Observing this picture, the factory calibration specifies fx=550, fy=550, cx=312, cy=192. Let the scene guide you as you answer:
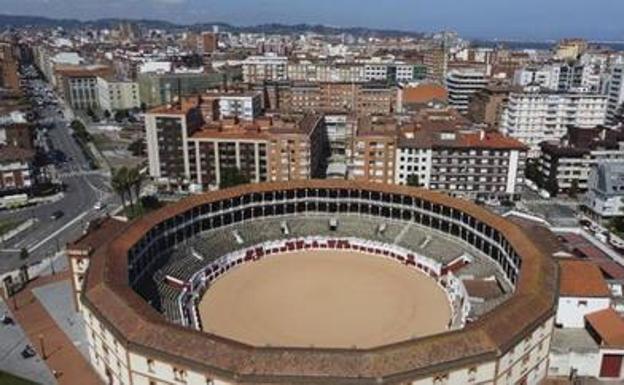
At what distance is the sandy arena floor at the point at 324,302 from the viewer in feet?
177

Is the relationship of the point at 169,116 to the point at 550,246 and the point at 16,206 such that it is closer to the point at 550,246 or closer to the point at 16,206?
the point at 16,206

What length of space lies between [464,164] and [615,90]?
285 feet

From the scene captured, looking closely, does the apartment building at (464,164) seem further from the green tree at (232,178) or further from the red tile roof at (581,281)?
the red tile roof at (581,281)

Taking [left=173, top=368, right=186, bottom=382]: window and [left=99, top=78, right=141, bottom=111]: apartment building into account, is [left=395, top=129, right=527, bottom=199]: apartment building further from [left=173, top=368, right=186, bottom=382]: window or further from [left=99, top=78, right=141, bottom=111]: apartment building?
[left=99, top=78, right=141, bottom=111]: apartment building

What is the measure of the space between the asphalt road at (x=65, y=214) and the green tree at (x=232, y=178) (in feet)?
68.7

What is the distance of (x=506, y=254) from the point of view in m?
60.7

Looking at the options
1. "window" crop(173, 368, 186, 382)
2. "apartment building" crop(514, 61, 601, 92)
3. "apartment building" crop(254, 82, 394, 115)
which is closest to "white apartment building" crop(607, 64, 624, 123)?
"apartment building" crop(514, 61, 601, 92)

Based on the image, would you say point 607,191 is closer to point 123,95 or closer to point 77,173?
point 77,173

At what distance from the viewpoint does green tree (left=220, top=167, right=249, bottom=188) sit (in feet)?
332

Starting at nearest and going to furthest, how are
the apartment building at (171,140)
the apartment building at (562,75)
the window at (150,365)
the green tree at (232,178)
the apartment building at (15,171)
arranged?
1. the window at (150,365)
2. the apartment building at (15,171)
3. the green tree at (232,178)
4. the apartment building at (171,140)
5. the apartment building at (562,75)

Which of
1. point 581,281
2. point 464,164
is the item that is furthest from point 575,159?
point 581,281

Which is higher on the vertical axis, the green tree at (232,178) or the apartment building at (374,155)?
the apartment building at (374,155)

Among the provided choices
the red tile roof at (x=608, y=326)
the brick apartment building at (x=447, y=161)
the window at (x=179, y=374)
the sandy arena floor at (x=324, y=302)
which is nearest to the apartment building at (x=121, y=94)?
the brick apartment building at (x=447, y=161)

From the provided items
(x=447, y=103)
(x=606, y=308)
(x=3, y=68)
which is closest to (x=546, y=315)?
(x=606, y=308)
